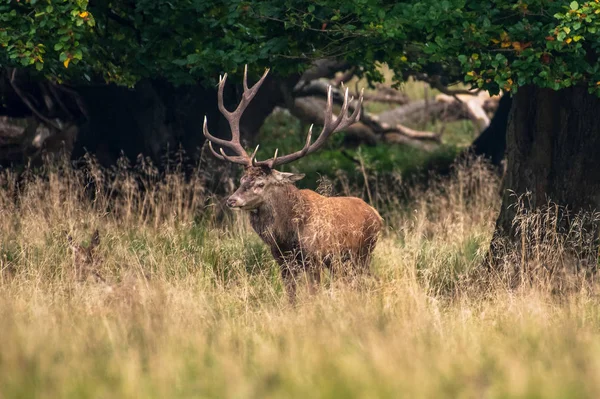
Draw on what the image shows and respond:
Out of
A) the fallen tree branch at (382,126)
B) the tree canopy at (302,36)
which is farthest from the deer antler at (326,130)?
the fallen tree branch at (382,126)

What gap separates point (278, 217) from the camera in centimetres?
937

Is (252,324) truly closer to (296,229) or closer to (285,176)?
(296,229)

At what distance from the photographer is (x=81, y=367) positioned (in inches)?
248

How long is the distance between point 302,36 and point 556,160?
8.74ft

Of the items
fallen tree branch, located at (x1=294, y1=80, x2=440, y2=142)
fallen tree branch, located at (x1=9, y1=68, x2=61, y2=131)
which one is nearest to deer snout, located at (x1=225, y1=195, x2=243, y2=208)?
fallen tree branch, located at (x1=9, y1=68, x2=61, y2=131)

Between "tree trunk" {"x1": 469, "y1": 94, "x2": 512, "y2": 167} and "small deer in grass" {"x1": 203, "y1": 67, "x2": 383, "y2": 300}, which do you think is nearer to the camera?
"small deer in grass" {"x1": 203, "y1": 67, "x2": 383, "y2": 300}

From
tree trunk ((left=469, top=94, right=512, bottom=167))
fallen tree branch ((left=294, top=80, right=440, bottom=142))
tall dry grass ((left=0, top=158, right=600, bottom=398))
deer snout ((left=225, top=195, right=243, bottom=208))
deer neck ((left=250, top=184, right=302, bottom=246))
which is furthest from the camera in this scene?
fallen tree branch ((left=294, top=80, right=440, bottom=142))

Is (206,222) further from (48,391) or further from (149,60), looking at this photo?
(48,391)

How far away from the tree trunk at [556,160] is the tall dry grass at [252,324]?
71 cm

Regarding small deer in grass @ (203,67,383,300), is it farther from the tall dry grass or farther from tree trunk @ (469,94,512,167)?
tree trunk @ (469,94,512,167)

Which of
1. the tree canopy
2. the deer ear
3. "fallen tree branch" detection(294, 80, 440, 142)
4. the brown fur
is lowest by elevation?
"fallen tree branch" detection(294, 80, 440, 142)

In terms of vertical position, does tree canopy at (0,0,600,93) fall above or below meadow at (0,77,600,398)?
above

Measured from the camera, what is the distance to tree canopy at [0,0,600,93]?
29.8ft

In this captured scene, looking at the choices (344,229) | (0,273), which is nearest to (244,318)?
(344,229)
